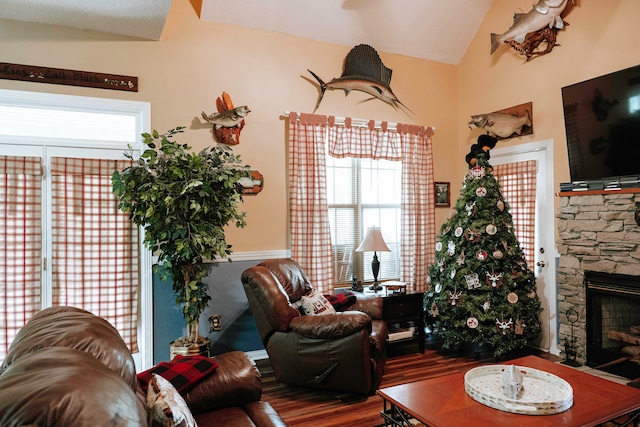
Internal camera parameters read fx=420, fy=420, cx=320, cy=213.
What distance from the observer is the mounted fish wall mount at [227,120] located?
3.92m

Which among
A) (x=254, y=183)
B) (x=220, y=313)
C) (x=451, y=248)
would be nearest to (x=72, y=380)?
(x=220, y=313)

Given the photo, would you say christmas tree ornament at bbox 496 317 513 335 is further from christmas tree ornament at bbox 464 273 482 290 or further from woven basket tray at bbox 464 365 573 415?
woven basket tray at bbox 464 365 573 415

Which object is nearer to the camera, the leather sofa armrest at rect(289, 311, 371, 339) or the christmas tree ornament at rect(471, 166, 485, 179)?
the leather sofa armrest at rect(289, 311, 371, 339)

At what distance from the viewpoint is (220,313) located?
4043mm

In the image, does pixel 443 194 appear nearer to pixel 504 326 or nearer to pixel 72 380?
pixel 504 326

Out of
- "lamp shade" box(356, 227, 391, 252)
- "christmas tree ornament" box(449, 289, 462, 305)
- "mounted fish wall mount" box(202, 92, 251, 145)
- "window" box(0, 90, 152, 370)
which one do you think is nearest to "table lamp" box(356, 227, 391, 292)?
"lamp shade" box(356, 227, 391, 252)

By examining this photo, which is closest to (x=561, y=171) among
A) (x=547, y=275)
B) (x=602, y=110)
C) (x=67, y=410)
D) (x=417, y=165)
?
(x=602, y=110)

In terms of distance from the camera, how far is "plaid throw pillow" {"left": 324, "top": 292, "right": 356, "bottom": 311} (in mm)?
3869

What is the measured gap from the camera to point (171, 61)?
3900mm

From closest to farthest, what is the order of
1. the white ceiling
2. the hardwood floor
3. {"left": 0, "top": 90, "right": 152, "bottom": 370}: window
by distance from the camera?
the hardwood floor → the white ceiling → {"left": 0, "top": 90, "right": 152, "bottom": 370}: window

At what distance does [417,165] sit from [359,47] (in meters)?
1.50

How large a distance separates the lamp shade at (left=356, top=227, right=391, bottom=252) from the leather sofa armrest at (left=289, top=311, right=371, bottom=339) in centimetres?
122

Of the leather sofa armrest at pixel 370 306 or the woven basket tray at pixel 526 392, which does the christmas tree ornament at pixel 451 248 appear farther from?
the woven basket tray at pixel 526 392

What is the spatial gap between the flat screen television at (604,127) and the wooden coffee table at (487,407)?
1.97 meters
